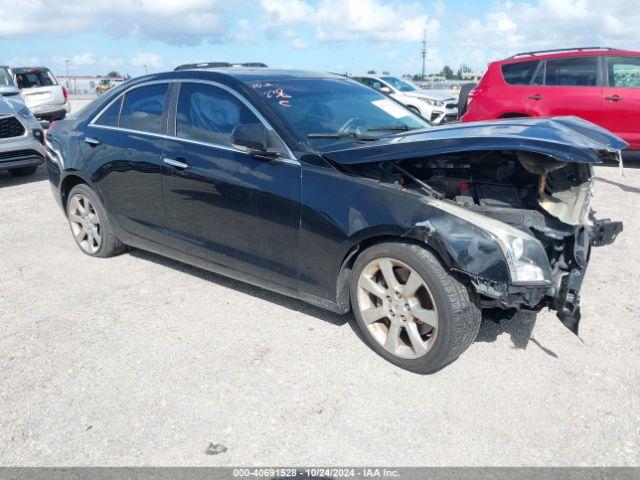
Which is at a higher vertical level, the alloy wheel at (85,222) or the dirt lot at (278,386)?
the alloy wheel at (85,222)

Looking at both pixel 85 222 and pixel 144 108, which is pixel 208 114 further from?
pixel 85 222

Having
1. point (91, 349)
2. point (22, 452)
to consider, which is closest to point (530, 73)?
point (91, 349)

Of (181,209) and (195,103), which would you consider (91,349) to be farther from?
(195,103)

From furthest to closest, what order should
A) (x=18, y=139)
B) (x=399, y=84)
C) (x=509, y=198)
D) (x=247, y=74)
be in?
(x=399, y=84), (x=18, y=139), (x=247, y=74), (x=509, y=198)

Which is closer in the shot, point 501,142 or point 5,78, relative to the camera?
point 501,142

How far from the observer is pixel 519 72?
30.6 feet

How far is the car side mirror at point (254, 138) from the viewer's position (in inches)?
139

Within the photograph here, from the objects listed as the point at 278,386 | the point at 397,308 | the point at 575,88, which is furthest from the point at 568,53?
the point at 278,386

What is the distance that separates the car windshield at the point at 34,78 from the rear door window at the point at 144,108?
13.8 meters

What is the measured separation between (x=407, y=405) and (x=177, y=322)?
5.83 feet

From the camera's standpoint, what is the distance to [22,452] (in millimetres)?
2646

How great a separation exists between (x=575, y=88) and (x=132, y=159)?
7.33 m

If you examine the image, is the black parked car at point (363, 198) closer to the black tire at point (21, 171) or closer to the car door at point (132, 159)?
the car door at point (132, 159)

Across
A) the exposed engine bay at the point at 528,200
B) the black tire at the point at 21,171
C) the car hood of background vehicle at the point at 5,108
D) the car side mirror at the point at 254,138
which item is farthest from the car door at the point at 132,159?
the black tire at the point at 21,171
